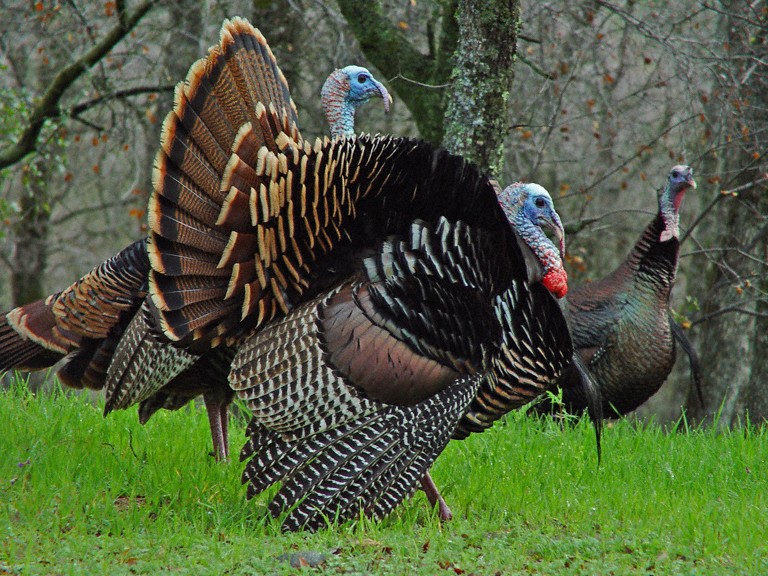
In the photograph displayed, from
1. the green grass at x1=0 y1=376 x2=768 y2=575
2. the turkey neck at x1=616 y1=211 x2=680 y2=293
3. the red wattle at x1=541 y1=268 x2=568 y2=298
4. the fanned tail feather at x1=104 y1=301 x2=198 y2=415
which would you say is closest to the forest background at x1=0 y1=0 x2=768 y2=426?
the turkey neck at x1=616 y1=211 x2=680 y2=293

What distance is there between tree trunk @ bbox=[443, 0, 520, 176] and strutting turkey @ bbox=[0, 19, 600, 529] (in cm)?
150

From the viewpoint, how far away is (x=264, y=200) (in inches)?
154

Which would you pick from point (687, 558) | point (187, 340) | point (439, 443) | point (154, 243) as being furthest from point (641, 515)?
point (154, 243)

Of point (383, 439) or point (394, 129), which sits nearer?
point (383, 439)

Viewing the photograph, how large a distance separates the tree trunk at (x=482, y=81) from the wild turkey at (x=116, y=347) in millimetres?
1482

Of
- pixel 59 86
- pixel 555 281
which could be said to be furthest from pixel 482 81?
pixel 59 86

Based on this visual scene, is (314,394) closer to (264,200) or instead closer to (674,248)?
(264,200)

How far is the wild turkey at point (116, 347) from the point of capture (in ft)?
14.8

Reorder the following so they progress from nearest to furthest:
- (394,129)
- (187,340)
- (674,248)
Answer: (187,340) → (674,248) → (394,129)

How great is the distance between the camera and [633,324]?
6527mm

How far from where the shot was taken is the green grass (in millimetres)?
3609

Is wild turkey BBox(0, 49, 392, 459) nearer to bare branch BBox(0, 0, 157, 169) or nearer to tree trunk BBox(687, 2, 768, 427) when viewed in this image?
bare branch BBox(0, 0, 157, 169)

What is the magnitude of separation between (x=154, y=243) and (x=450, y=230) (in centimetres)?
124

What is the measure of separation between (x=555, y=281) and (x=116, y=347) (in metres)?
2.18
